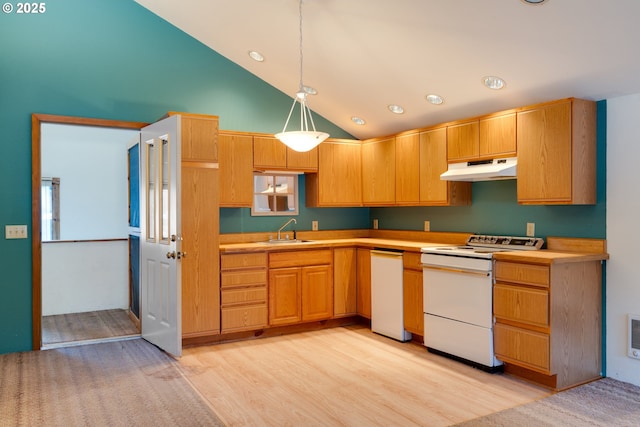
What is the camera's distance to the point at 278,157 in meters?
5.27

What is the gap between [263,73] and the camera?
533cm

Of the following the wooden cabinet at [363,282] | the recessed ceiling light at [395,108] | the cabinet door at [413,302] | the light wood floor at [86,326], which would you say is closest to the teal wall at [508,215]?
the wooden cabinet at [363,282]

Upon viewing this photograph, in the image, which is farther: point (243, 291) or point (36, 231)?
point (243, 291)

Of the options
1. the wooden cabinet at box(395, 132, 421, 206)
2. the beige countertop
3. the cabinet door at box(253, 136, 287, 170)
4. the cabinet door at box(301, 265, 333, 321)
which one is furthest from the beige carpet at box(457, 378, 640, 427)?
the cabinet door at box(253, 136, 287, 170)

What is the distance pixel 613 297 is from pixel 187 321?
11.5ft

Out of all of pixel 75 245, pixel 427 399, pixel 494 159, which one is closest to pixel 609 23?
pixel 494 159

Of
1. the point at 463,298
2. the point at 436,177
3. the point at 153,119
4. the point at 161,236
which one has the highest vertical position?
the point at 153,119

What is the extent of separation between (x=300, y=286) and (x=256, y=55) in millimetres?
2386

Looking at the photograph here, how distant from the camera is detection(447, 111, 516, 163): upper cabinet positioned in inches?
161

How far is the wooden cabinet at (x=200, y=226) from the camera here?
447 cm

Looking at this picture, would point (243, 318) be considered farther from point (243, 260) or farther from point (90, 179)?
point (90, 179)

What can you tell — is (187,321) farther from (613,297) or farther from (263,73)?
(613,297)

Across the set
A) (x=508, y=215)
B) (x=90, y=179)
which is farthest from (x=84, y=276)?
(x=508, y=215)

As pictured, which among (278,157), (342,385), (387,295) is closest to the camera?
(342,385)
